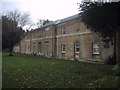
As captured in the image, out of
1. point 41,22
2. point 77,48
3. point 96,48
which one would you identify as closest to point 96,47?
point 96,48

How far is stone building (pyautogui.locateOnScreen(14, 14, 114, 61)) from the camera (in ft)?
103

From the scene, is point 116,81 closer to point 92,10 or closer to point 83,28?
point 92,10

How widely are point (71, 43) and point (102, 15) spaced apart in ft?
74.9

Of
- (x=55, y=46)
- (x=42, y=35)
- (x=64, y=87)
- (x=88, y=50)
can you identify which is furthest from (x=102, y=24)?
(x=42, y=35)

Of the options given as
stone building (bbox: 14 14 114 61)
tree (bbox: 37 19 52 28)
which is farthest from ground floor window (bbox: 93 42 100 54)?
tree (bbox: 37 19 52 28)

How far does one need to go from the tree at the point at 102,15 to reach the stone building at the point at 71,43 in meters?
10.9

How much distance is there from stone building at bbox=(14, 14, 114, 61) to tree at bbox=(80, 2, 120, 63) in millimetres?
10869

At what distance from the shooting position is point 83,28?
1390 inches

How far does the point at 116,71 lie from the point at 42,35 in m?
42.5

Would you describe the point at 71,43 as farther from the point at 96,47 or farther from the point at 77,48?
the point at 96,47

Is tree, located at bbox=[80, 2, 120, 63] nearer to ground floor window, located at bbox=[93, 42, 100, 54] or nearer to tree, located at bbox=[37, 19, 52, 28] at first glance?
ground floor window, located at bbox=[93, 42, 100, 54]

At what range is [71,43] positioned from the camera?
3916 cm

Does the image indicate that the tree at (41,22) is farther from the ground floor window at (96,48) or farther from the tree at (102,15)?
the tree at (102,15)

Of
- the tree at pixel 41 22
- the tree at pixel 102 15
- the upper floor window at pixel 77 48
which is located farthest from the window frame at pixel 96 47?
the tree at pixel 41 22
